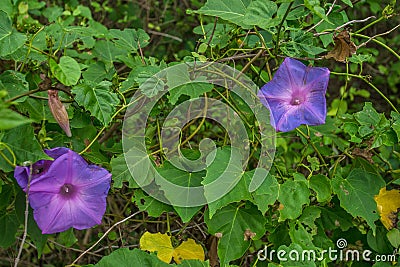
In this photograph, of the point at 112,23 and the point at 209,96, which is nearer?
the point at 209,96

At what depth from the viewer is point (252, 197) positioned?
1224 millimetres

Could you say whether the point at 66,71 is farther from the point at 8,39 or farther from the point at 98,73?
the point at 98,73

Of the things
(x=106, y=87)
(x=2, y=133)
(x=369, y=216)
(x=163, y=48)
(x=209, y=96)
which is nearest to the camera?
(x=2, y=133)

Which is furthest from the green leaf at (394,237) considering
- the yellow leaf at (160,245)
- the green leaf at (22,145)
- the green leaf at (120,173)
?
the green leaf at (22,145)

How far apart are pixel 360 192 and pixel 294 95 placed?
12.0 inches

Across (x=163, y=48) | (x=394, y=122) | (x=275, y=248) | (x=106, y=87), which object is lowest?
(x=163, y=48)

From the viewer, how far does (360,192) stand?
4.46 feet

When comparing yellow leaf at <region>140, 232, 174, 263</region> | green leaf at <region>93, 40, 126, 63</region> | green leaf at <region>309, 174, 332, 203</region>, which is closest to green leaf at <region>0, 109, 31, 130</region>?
yellow leaf at <region>140, 232, 174, 263</region>

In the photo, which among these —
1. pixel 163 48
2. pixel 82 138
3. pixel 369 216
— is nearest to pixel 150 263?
pixel 82 138

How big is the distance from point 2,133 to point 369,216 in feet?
2.72

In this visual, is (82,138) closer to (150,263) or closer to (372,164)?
(150,263)

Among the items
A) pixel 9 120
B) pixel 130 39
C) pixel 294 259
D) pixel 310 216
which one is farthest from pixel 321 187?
pixel 9 120

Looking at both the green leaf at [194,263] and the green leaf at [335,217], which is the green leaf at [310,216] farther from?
the green leaf at [194,263]

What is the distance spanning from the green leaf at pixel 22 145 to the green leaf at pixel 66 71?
0.37 feet
